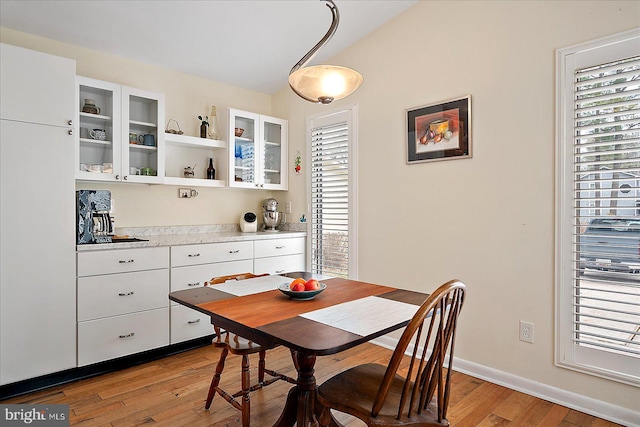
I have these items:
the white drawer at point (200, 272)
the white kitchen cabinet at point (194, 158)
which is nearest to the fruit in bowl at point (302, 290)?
the white drawer at point (200, 272)

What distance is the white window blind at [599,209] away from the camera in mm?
2068

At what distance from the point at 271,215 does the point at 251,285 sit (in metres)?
1.99

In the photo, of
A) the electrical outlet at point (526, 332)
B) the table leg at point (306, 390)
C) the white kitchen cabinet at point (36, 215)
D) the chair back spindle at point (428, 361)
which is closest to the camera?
the chair back spindle at point (428, 361)

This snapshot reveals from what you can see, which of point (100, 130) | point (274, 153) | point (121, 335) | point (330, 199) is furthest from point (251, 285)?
point (274, 153)

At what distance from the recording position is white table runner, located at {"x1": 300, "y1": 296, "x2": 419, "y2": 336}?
1461 millimetres

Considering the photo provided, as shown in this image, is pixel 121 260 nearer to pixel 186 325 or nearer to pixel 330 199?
pixel 186 325

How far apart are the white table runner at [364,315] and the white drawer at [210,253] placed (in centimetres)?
178

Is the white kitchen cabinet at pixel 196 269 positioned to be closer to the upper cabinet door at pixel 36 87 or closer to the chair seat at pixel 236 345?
the chair seat at pixel 236 345

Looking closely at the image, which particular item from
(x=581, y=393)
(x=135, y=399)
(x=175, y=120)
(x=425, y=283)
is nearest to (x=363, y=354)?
(x=425, y=283)

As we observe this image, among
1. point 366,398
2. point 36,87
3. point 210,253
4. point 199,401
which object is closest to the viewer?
point 366,398

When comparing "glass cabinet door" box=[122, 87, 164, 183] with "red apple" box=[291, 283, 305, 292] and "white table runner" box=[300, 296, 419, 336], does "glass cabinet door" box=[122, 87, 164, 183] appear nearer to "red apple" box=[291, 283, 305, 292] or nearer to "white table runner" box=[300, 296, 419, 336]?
"red apple" box=[291, 283, 305, 292]

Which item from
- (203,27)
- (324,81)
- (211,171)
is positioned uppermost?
(203,27)

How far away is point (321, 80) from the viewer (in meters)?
1.84

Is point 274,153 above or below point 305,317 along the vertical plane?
above
